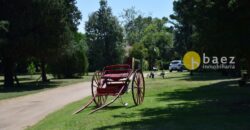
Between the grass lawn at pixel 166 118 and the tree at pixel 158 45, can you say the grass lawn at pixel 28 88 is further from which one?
the tree at pixel 158 45

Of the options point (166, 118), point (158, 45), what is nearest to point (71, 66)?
point (166, 118)

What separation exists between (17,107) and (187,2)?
30.4 ft

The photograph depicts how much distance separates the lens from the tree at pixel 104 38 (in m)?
81.3

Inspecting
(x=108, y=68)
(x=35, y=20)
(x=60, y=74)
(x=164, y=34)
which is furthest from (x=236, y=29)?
(x=164, y=34)

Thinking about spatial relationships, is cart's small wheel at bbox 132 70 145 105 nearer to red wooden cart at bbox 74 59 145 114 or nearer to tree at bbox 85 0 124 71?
red wooden cart at bbox 74 59 145 114

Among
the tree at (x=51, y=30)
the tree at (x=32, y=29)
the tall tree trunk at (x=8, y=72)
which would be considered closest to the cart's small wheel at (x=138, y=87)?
the tree at (x=32, y=29)

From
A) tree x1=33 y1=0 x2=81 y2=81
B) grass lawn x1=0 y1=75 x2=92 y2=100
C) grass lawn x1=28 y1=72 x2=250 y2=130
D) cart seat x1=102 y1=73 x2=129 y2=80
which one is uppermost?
tree x1=33 y1=0 x2=81 y2=81

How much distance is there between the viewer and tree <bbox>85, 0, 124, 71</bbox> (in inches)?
3201

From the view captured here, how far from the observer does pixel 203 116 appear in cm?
1385

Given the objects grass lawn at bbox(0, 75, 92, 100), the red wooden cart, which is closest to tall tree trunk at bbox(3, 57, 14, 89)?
grass lawn at bbox(0, 75, 92, 100)

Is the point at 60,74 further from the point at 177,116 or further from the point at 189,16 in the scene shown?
the point at 177,116

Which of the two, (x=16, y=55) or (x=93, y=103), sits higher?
(x=16, y=55)

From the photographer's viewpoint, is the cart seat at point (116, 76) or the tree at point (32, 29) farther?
the tree at point (32, 29)

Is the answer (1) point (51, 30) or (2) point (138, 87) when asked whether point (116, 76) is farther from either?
(1) point (51, 30)
